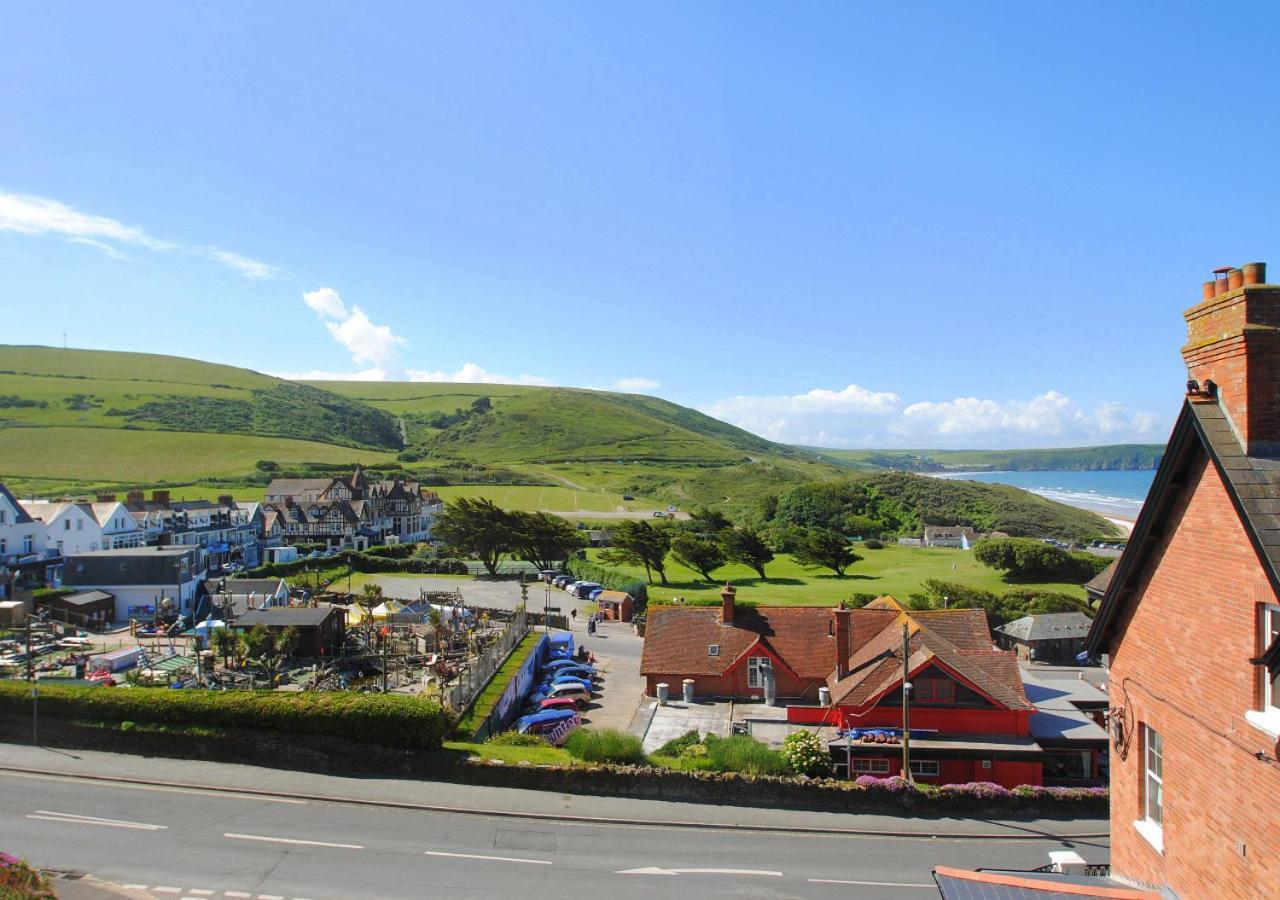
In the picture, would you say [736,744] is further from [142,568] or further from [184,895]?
[142,568]

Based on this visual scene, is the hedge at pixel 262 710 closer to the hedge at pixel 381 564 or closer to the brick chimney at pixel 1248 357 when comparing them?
the brick chimney at pixel 1248 357

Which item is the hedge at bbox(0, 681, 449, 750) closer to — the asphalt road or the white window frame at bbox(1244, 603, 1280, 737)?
the asphalt road

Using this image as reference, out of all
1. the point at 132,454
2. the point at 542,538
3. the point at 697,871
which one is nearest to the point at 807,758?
the point at 697,871

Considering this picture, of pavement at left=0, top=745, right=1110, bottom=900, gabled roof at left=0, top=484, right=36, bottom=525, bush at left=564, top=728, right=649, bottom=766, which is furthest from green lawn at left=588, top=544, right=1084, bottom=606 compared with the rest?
gabled roof at left=0, top=484, right=36, bottom=525

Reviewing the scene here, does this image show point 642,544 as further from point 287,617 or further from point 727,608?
point 287,617

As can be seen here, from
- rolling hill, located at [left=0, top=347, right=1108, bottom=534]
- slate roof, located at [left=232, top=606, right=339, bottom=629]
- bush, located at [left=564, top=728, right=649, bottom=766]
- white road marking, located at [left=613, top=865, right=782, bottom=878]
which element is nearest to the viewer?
white road marking, located at [left=613, top=865, right=782, bottom=878]

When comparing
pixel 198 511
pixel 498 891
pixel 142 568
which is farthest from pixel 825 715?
pixel 198 511

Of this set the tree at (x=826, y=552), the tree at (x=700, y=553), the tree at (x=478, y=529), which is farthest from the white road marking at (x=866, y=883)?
the tree at (x=826, y=552)
